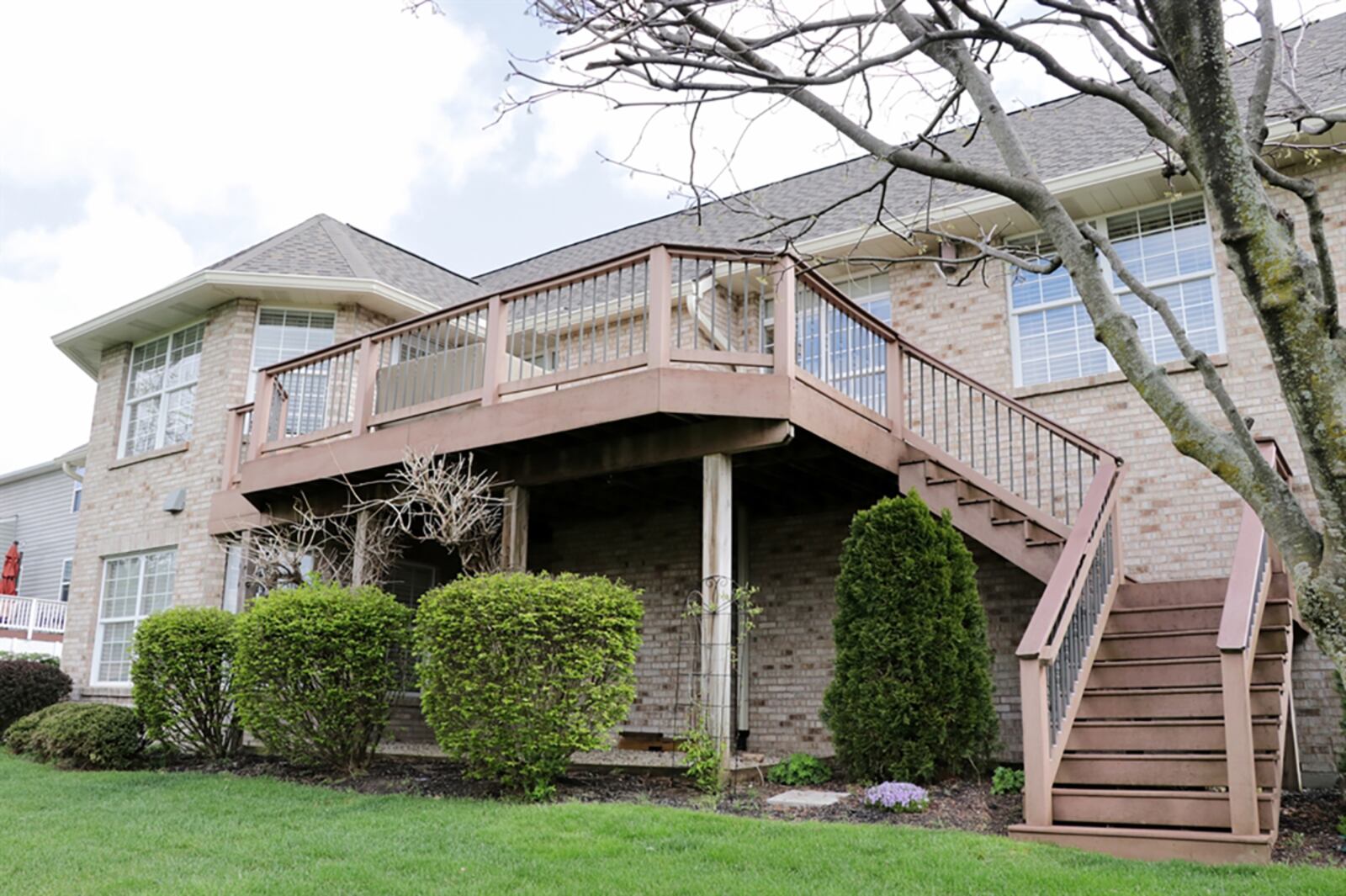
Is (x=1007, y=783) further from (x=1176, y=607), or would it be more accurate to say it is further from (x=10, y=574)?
(x=10, y=574)

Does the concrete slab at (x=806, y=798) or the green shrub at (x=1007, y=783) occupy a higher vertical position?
the green shrub at (x=1007, y=783)

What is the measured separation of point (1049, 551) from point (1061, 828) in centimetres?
297

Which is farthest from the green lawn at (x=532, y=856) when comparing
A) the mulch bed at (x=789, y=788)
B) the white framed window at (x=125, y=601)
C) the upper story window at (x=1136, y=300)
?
the white framed window at (x=125, y=601)

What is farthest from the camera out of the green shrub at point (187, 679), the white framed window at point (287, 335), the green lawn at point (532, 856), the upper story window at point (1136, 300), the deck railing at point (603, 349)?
the white framed window at point (287, 335)

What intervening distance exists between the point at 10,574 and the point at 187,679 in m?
18.6

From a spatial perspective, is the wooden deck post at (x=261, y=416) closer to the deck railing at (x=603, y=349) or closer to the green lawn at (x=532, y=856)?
the deck railing at (x=603, y=349)

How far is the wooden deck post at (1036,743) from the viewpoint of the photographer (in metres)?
5.94

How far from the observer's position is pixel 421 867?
537 centimetres

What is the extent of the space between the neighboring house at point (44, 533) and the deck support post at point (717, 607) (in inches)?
832

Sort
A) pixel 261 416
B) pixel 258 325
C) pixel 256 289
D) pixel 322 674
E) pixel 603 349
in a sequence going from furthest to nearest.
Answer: pixel 258 325 → pixel 256 289 → pixel 261 416 → pixel 603 349 → pixel 322 674

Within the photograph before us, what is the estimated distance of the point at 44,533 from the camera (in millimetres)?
26922

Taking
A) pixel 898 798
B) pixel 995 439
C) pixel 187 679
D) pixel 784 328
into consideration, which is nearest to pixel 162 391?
pixel 187 679

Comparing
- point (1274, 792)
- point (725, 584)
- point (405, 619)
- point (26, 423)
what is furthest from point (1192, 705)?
point (26, 423)

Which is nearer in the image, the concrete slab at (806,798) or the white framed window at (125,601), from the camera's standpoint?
the concrete slab at (806,798)
